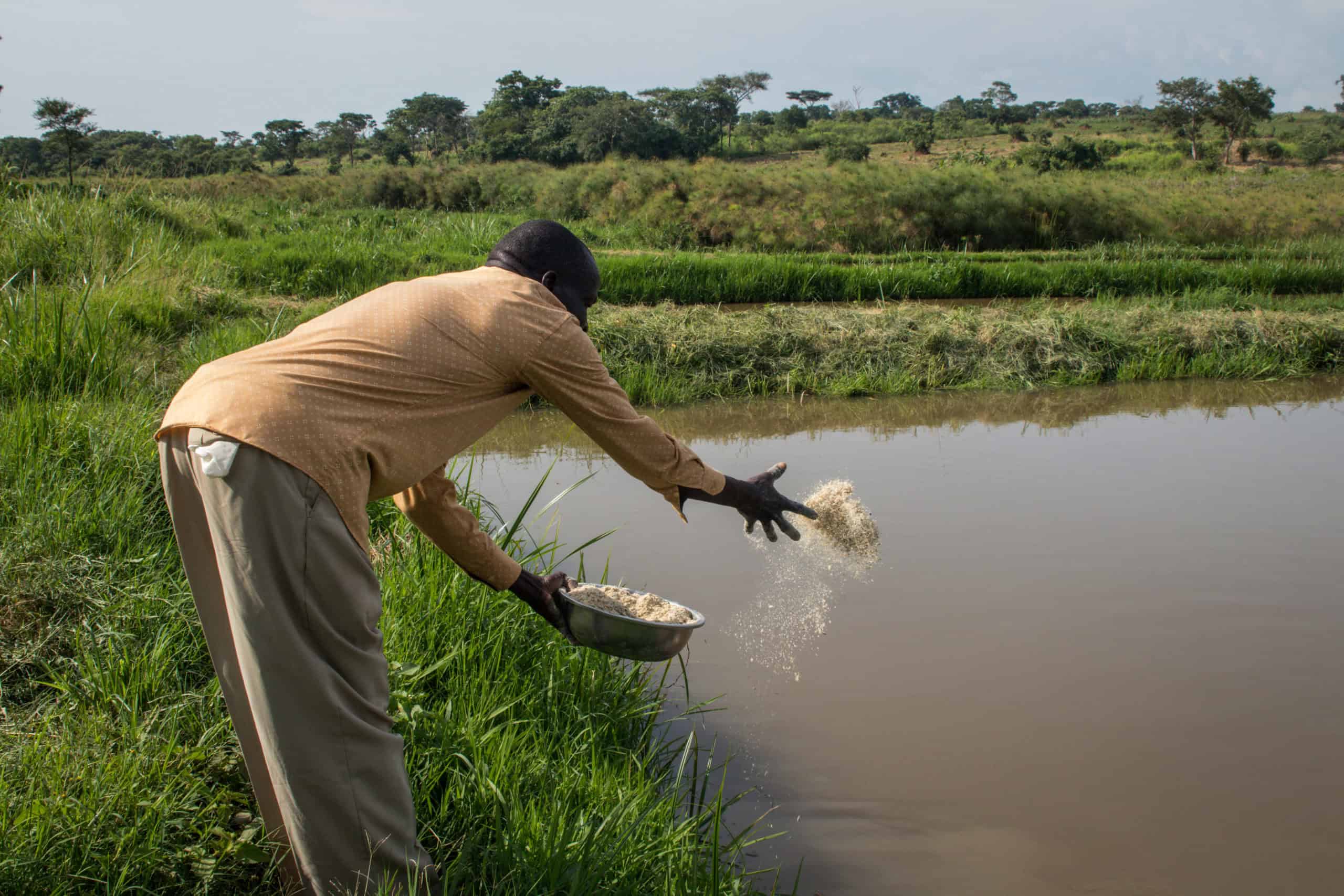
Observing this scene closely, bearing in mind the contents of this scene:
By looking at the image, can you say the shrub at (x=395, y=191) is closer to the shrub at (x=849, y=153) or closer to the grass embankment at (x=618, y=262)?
the grass embankment at (x=618, y=262)

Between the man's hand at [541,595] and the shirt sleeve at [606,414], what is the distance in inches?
16.1

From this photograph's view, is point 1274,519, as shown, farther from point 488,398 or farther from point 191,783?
point 191,783

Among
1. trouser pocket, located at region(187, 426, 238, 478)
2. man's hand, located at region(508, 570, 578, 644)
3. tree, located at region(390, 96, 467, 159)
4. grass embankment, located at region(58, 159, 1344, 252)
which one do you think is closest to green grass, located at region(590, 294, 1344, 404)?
man's hand, located at region(508, 570, 578, 644)

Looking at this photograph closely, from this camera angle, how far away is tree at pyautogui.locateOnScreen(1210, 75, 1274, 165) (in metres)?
31.8

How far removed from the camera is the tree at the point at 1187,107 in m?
32.7

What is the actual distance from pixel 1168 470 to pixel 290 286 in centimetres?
667

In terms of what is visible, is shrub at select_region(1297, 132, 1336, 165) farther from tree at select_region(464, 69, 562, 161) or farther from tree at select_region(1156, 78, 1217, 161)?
tree at select_region(464, 69, 562, 161)

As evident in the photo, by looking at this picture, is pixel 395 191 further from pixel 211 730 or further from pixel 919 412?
pixel 211 730

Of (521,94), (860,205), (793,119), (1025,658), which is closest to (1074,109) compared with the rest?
(793,119)

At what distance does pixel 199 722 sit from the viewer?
2219 mm

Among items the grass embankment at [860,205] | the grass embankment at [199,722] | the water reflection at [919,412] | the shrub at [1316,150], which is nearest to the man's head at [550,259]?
the grass embankment at [199,722]

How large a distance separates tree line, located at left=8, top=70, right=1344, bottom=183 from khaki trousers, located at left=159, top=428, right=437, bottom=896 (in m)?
16.6

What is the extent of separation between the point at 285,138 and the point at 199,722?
3961 centimetres

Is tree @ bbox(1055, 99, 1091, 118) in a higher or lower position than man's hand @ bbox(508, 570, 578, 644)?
higher
